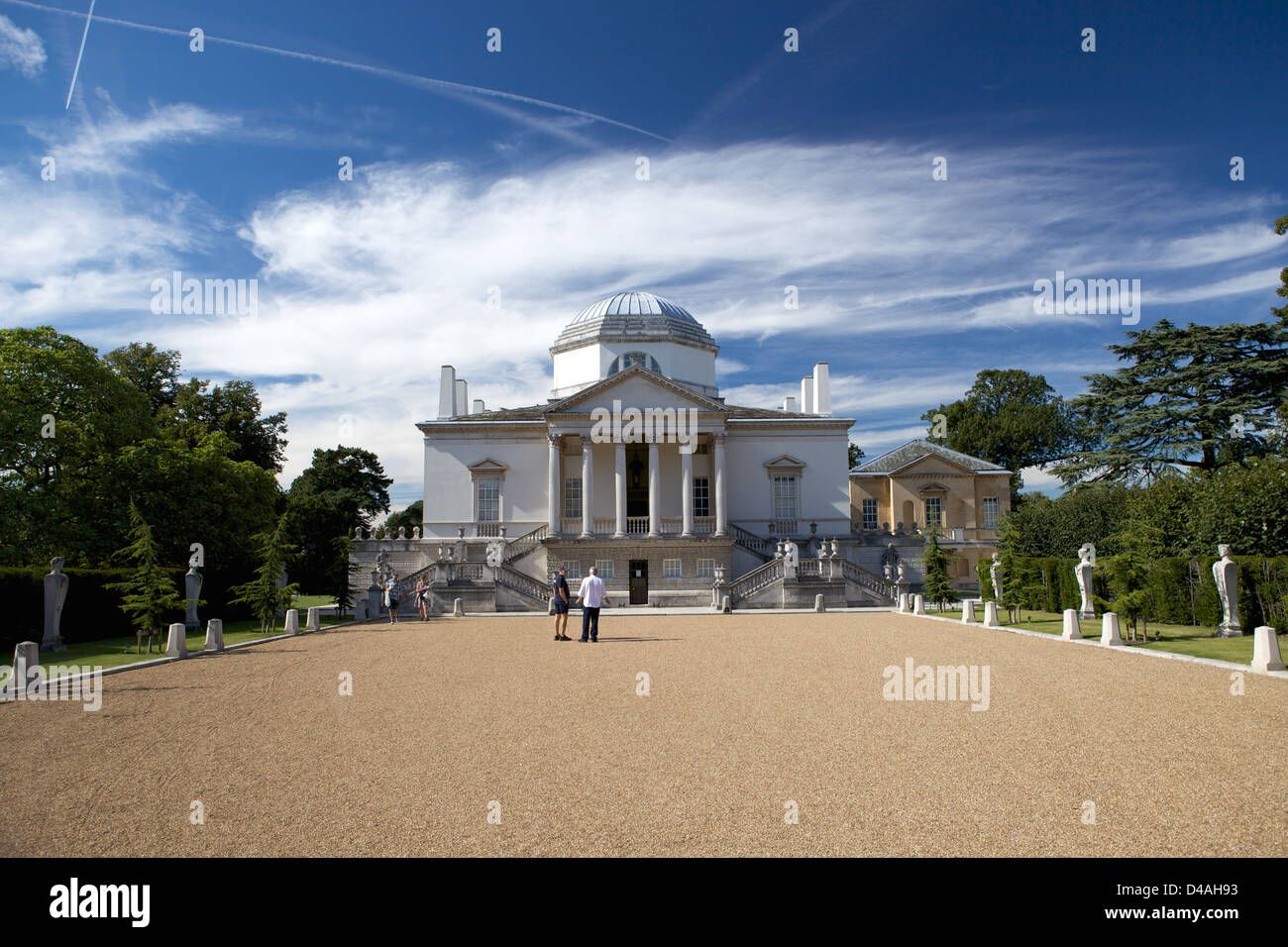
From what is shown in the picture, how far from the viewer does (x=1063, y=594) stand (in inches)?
1169

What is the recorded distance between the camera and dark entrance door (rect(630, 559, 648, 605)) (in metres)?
42.2

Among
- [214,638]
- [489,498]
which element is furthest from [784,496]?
[214,638]

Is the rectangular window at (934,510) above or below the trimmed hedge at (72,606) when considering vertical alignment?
above

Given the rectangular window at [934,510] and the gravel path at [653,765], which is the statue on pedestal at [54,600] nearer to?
the gravel path at [653,765]

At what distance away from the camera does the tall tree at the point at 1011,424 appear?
68.5 m

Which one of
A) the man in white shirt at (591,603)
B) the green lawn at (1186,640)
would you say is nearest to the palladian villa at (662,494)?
the green lawn at (1186,640)

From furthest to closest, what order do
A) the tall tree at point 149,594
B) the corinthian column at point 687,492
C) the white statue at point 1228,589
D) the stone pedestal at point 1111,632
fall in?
the corinthian column at point 687,492, the white statue at point 1228,589, the tall tree at point 149,594, the stone pedestal at point 1111,632

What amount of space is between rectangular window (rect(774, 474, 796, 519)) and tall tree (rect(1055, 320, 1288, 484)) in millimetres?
14229

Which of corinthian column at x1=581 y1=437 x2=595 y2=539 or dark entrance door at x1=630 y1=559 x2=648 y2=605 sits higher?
corinthian column at x1=581 y1=437 x2=595 y2=539

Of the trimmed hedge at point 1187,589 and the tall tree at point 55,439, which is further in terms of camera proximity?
the tall tree at point 55,439

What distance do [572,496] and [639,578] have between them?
7596 millimetres

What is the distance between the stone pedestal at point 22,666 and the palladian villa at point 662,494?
2237cm

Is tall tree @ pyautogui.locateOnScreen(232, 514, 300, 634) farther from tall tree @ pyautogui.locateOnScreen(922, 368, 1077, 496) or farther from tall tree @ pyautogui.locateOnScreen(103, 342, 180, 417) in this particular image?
tall tree @ pyautogui.locateOnScreen(922, 368, 1077, 496)

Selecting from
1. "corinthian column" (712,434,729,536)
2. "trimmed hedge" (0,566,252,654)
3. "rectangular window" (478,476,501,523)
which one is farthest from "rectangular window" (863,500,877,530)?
"trimmed hedge" (0,566,252,654)
